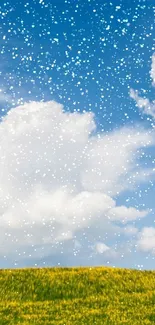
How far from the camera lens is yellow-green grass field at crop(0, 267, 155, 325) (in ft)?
72.0

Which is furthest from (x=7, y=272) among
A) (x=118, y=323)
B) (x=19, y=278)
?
(x=118, y=323)

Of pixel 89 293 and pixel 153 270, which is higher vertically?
pixel 153 270

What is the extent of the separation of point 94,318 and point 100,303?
8.40ft

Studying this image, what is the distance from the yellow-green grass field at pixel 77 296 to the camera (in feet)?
72.0

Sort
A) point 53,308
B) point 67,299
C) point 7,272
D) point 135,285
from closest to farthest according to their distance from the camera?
1. point 53,308
2. point 67,299
3. point 135,285
4. point 7,272

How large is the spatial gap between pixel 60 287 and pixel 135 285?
4.10 metres

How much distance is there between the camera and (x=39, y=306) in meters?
23.9

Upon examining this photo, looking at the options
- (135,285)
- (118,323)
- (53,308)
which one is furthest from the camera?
(135,285)

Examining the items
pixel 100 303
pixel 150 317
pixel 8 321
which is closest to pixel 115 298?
pixel 100 303

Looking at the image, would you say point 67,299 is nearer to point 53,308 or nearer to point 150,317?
point 53,308

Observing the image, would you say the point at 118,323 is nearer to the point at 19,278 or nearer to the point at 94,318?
the point at 94,318

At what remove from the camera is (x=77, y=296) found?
2556cm

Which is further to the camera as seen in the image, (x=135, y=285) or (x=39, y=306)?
(x=135, y=285)

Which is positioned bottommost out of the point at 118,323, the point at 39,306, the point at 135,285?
the point at 118,323
